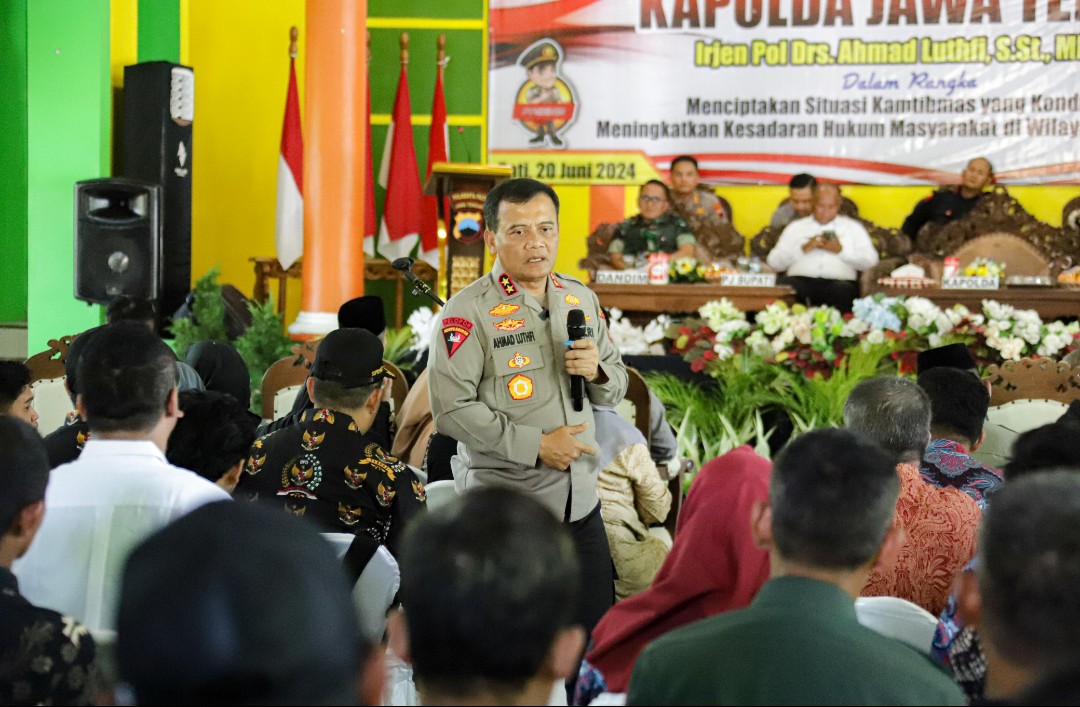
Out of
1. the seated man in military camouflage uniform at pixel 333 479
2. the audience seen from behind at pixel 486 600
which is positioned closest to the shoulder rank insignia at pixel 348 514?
the seated man in military camouflage uniform at pixel 333 479

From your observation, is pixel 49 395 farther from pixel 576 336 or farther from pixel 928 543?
pixel 928 543

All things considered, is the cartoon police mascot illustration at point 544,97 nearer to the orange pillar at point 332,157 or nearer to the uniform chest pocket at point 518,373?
the orange pillar at point 332,157

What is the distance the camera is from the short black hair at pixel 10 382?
292 centimetres

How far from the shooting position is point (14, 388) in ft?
9.66

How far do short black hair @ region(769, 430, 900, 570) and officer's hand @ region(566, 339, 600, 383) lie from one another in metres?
Result: 1.18

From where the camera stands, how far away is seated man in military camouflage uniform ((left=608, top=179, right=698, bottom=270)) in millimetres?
7953

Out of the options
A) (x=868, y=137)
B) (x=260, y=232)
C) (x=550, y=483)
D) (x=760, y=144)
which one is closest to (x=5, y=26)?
(x=260, y=232)

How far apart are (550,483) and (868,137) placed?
6.66 meters

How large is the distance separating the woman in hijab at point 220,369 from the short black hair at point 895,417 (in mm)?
1735

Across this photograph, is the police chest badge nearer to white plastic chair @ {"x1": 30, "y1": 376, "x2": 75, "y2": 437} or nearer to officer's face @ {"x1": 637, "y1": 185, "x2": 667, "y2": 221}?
white plastic chair @ {"x1": 30, "y1": 376, "x2": 75, "y2": 437}

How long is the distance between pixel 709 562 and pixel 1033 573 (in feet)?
1.94

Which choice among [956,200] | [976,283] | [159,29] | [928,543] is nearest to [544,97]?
[159,29]

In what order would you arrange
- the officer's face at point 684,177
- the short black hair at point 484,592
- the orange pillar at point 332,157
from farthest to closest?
the officer's face at point 684,177
the orange pillar at point 332,157
the short black hair at point 484,592

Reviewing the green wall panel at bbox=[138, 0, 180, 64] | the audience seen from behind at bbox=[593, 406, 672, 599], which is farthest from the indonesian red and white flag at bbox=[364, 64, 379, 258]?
the audience seen from behind at bbox=[593, 406, 672, 599]
